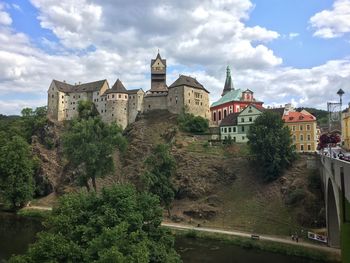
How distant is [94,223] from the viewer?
2652cm

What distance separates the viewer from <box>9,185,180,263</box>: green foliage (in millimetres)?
23250

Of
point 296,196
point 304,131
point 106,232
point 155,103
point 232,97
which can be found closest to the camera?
point 106,232

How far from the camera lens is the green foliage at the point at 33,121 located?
10279 centimetres

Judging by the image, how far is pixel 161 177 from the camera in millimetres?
65312

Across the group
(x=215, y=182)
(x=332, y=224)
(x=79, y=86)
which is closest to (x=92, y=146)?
(x=215, y=182)

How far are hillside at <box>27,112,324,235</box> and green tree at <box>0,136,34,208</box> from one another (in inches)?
303

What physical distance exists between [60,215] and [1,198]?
6375 cm

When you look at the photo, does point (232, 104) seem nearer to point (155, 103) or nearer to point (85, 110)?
point (155, 103)

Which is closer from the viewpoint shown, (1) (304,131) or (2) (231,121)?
(1) (304,131)

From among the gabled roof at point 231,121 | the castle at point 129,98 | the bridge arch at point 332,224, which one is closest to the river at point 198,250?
the bridge arch at point 332,224

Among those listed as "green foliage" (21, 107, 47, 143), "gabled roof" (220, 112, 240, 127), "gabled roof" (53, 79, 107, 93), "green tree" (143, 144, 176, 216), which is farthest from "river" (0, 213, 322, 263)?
"gabled roof" (53, 79, 107, 93)

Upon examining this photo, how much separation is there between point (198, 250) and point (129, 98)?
67.1 m

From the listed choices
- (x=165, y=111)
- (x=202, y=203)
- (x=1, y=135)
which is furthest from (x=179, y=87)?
(x=1, y=135)

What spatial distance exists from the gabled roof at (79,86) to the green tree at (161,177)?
5264 centimetres
